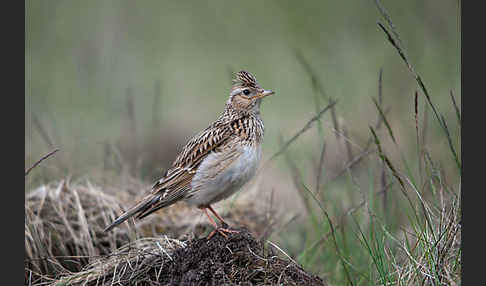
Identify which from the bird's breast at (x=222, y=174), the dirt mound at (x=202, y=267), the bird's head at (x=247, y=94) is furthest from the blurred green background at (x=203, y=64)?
the dirt mound at (x=202, y=267)

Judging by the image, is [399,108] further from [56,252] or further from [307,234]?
[56,252]

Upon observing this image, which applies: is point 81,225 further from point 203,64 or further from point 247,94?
point 203,64

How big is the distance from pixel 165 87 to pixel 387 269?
7972mm

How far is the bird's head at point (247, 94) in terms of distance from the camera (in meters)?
4.91

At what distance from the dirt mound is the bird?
42 cm

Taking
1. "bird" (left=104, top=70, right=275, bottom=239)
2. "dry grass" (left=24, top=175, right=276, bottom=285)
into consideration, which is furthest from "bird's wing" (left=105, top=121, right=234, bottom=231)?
"dry grass" (left=24, top=175, right=276, bottom=285)

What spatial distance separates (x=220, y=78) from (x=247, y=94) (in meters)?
6.63

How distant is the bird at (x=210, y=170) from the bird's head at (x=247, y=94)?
0.15 meters

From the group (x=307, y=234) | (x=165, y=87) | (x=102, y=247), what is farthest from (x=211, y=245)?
(x=165, y=87)

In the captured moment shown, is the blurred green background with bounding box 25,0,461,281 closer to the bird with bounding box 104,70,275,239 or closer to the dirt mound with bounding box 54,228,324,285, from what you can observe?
the bird with bounding box 104,70,275,239

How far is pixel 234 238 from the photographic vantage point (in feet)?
12.5

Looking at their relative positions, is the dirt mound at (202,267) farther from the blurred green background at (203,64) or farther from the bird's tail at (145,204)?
the blurred green background at (203,64)

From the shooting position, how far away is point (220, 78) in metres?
11.5

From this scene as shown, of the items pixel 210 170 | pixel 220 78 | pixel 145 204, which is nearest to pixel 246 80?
pixel 210 170
